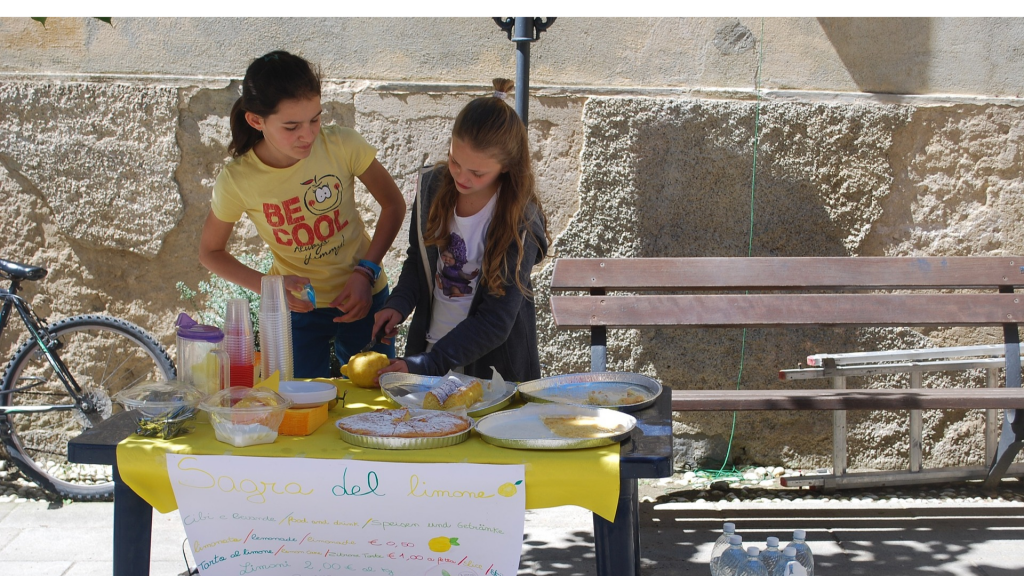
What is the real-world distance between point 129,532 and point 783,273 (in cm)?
261

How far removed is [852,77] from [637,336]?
5.15 feet

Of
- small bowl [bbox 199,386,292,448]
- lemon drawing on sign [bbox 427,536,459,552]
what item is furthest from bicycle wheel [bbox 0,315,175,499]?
lemon drawing on sign [bbox 427,536,459,552]

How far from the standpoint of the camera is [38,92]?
3883 millimetres

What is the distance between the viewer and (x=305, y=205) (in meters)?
2.60

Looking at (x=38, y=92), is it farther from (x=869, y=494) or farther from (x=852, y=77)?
(x=869, y=494)

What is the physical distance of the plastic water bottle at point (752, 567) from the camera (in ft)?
7.17

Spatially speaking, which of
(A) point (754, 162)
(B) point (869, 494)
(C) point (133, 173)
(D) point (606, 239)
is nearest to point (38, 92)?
(C) point (133, 173)

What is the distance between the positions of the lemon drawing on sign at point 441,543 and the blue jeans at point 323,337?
3.56ft

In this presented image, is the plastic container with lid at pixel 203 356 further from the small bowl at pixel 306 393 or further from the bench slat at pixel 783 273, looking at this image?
the bench slat at pixel 783 273

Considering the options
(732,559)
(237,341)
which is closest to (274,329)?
A: (237,341)

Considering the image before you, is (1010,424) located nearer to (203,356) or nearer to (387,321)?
(387,321)

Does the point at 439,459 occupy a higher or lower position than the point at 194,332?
lower

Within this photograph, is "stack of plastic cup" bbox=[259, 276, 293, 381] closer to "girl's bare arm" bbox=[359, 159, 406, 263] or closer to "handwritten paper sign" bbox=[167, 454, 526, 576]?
"handwritten paper sign" bbox=[167, 454, 526, 576]

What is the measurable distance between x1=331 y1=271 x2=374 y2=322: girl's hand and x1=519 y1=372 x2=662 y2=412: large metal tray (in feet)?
2.03
